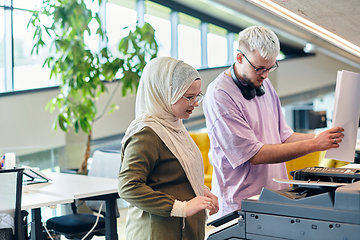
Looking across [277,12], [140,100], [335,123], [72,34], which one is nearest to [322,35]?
[277,12]

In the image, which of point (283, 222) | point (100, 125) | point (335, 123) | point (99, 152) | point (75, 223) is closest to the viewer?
point (283, 222)

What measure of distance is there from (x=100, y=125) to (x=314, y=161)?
12.8 ft

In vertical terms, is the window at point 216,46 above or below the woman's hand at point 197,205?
above

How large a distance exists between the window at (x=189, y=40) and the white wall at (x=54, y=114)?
0.41 metres

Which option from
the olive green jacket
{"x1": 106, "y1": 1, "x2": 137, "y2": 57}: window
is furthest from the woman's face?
{"x1": 106, "y1": 1, "x2": 137, "y2": 57}: window

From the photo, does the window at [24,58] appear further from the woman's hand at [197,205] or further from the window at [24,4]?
the woman's hand at [197,205]

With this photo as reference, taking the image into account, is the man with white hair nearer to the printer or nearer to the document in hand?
the document in hand

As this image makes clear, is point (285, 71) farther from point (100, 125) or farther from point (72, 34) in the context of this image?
point (72, 34)

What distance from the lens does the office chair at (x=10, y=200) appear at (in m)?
2.22

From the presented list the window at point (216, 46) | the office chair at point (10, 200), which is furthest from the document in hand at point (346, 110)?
the window at point (216, 46)

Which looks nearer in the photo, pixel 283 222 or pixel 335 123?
pixel 283 222

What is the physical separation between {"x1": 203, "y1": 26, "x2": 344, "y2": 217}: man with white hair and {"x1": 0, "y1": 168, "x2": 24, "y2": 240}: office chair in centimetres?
119

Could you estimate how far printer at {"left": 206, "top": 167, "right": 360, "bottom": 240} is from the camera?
38.4 inches

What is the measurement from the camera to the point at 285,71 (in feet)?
32.6
